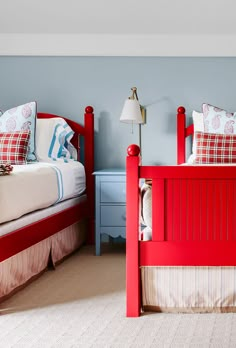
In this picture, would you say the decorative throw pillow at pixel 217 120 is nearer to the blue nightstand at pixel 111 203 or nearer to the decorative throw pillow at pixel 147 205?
the blue nightstand at pixel 111 203

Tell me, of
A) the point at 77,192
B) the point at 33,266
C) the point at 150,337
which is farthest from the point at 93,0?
the point at 150,337

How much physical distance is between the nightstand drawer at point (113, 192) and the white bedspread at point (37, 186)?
206 millimetres

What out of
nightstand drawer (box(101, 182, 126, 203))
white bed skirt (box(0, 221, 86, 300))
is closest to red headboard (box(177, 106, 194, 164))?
nightstand drawer (box(101, 182, 126, 203))

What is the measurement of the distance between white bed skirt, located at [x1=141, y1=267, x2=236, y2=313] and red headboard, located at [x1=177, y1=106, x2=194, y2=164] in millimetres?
1786

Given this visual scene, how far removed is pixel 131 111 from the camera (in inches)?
150

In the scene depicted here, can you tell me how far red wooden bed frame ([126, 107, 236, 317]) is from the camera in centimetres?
226

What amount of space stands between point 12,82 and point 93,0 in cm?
93

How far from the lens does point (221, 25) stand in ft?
12.8

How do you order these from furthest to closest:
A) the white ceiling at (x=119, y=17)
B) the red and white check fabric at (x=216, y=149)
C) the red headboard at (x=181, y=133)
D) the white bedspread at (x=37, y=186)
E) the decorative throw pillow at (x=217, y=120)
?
the red headboard at (x=181, y=133) < the white ceiling at (x=119, y=17) < the decorative throw pillow at (x=217, y=120) < the red and white check fabric at (x=216, y=149) < the white bedspread at (x=37, y=186)

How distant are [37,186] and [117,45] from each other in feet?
5.32

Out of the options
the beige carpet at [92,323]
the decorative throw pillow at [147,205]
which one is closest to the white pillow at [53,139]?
the beige carpet at [92,323]

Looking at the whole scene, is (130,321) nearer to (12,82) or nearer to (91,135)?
(91,135)

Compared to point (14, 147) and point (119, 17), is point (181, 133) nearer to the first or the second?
point (119, 17)

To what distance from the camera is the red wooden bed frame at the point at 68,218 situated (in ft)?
8.29
